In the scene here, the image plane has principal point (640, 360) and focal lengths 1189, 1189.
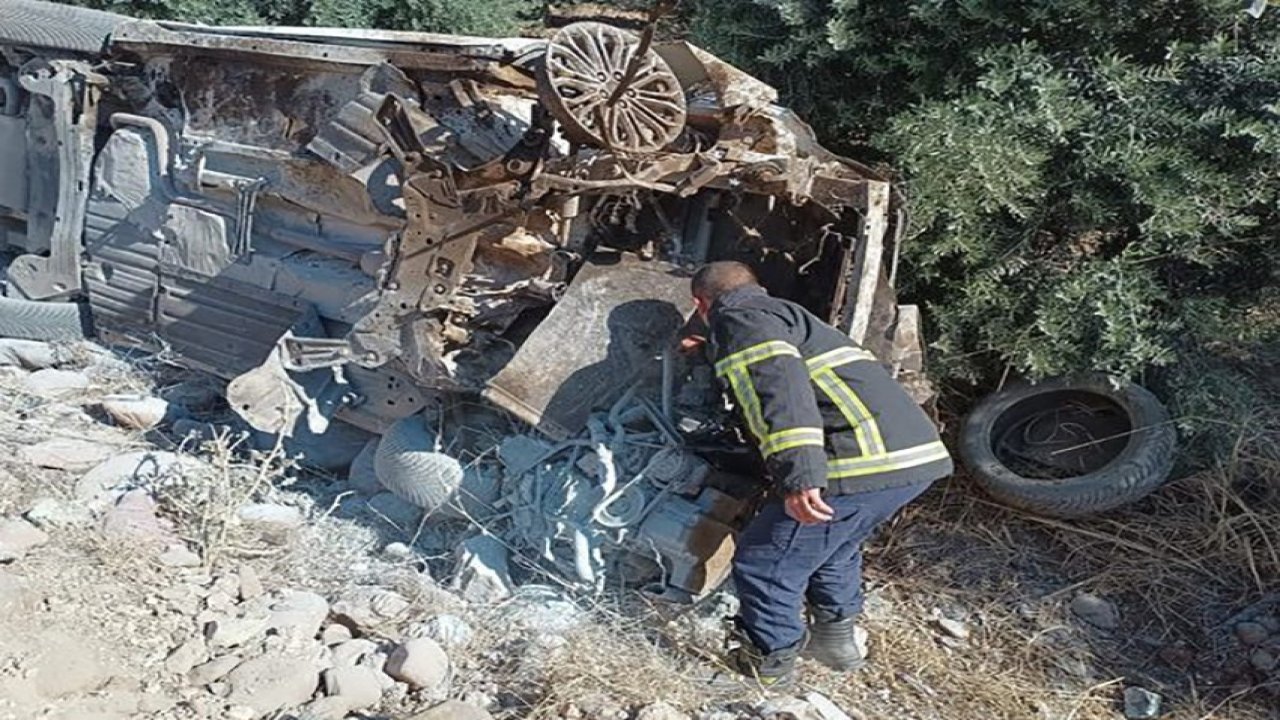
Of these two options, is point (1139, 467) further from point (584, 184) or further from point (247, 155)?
point (247, 155)

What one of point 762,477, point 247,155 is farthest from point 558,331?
point 247,155

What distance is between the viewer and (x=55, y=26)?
537 cm

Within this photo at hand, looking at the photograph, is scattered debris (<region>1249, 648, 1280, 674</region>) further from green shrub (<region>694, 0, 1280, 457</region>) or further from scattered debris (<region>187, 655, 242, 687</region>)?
scattered debris (<region>187, 655, 242, 687</region>)

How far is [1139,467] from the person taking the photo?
175 inches

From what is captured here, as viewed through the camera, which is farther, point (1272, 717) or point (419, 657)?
point (1272, 717)

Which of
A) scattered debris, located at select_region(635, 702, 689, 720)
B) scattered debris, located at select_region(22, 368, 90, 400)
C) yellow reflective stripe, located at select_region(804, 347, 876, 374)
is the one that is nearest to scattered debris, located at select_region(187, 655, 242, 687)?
scattered debris, located at select_region(635, 702, 689, 720)

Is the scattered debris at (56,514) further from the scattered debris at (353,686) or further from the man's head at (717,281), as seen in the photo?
the man's head at (717,281)

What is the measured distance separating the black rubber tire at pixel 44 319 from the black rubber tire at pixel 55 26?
1154 millimetres

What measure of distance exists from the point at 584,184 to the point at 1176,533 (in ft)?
8.62

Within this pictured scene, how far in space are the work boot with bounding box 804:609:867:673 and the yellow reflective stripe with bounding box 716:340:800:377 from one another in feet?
2.99

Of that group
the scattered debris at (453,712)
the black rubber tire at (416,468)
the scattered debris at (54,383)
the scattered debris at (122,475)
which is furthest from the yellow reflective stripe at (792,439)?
the scattered debris at (54,383)

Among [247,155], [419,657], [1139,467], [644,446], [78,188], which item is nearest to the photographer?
[419,657]

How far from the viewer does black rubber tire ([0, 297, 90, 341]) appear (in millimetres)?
5359

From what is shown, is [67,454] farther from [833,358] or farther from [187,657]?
[833,358]
